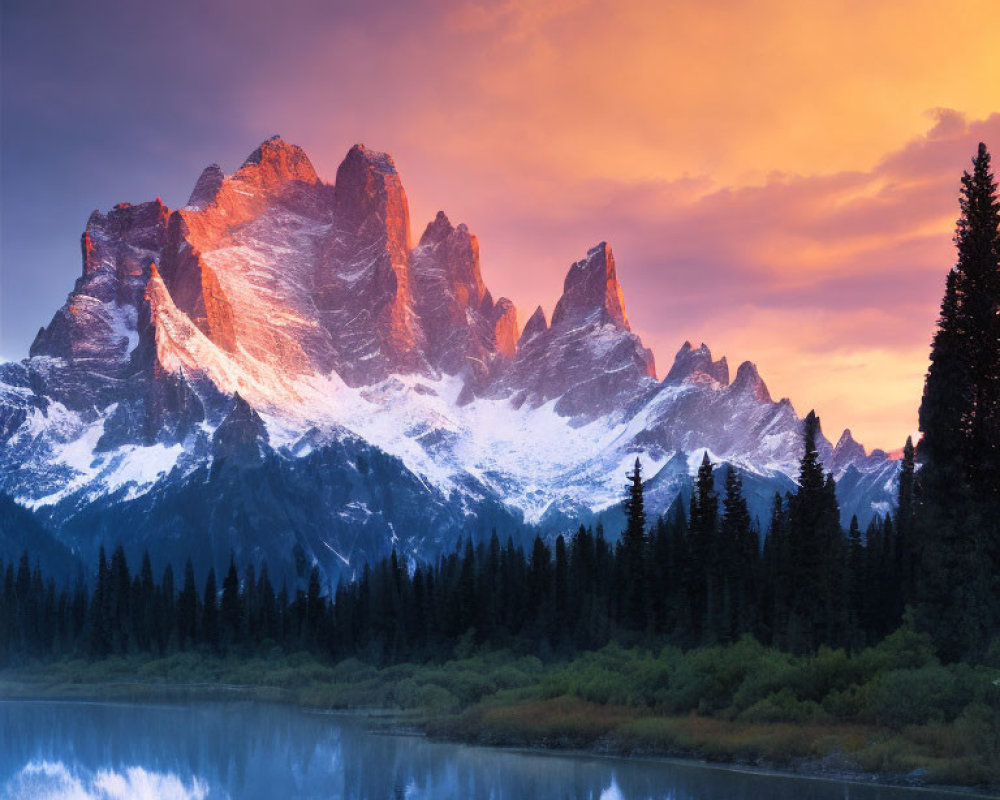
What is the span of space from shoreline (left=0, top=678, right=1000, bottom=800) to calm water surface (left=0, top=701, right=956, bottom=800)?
87 cm

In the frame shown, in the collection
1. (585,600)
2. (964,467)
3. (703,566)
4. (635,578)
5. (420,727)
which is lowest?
(420,727)

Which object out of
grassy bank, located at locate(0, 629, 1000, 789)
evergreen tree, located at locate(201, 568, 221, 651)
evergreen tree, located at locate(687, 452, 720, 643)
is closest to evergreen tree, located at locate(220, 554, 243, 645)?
evergreen tree, located at locate(201, 568, 221, 651)

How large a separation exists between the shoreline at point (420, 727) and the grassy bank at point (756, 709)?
179mm

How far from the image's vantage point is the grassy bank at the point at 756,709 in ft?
157

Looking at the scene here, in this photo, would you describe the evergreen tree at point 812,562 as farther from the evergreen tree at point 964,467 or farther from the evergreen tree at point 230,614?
the evergreen tree at point 230,614

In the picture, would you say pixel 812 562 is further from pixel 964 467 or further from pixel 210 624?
pixel 210 624

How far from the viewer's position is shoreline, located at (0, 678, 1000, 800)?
Result: 4850cm

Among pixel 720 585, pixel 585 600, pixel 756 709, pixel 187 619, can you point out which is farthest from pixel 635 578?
pixel 187 619

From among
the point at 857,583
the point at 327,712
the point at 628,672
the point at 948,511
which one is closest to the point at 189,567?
the point at 327,712

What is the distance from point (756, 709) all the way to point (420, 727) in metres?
27.0

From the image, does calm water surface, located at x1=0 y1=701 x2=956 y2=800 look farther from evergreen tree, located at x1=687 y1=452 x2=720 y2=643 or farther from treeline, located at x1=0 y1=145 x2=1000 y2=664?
evergreen tree, located at x1=687 y1=452 x2=720 y2=643

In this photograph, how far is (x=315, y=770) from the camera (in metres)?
62.8

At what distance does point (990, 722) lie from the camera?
46.8 metres

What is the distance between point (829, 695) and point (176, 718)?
54740 mm
